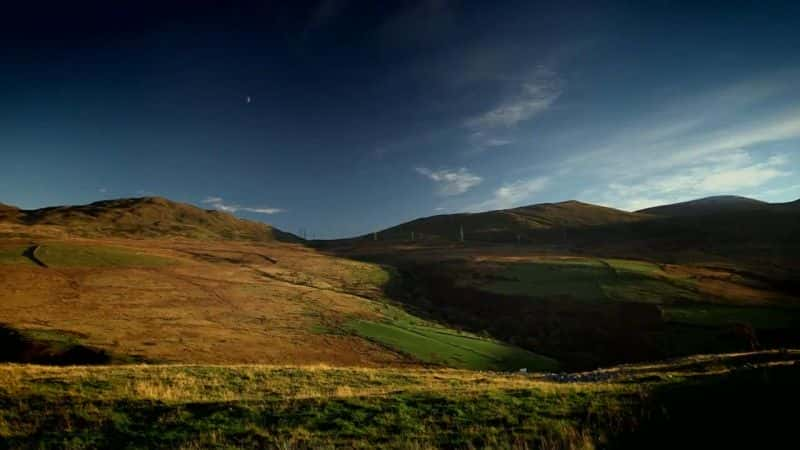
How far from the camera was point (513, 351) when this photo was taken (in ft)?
151

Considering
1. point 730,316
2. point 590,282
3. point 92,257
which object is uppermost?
point 92,257

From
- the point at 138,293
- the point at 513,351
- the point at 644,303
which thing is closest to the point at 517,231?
the point at 644,303

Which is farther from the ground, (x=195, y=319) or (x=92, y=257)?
(x=92, y=257)

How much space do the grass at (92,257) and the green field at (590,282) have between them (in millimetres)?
57647

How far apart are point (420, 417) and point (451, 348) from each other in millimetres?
31420

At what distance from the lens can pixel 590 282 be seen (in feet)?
225

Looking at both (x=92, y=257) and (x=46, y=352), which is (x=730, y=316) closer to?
(x=46, y=352)

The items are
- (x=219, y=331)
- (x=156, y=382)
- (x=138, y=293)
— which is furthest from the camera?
(x=138, y=293)

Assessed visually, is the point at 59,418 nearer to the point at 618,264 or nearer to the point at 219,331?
the point at 219,331

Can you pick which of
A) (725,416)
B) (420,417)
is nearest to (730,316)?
(725,416)


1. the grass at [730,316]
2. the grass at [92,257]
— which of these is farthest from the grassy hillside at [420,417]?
the grass at [92,257]

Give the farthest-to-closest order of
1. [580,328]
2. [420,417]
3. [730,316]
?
[580,328], [730,316], [420,417]

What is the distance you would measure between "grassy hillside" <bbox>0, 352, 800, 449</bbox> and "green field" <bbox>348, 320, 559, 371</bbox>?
2443 centimetres

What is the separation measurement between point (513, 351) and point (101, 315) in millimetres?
42244
